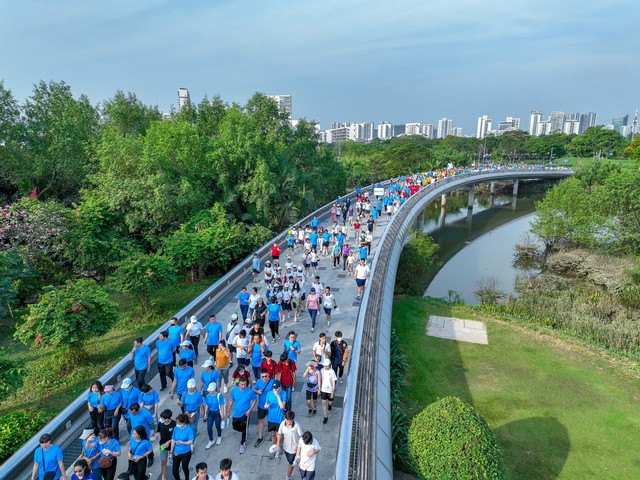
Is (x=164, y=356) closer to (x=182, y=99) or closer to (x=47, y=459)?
(x=47, y=459)

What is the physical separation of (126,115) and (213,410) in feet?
99.3

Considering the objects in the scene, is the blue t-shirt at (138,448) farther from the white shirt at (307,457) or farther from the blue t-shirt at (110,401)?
the white shirt at (307,457)

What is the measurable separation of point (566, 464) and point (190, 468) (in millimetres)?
8264

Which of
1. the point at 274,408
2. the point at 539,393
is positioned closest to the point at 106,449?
the point at 274,408

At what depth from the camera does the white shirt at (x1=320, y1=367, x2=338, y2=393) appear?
26.2 ft

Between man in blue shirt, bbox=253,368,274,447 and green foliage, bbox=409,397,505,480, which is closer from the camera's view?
green foliage, bbox=409,397,505,480

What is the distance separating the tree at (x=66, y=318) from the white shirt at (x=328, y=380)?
7.70m

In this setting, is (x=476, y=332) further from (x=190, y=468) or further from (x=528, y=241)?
(x=528, y=241)

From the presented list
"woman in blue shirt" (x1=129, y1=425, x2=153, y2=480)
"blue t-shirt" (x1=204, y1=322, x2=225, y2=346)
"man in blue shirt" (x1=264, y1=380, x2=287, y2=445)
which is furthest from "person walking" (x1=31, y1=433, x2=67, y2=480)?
"blue t-shirt" (x1=204, y1=322, x2=225, y2=346)

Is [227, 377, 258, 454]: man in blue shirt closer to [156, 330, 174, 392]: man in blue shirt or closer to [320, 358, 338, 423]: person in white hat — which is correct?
[320, 358, 338, 423]: person in white hat

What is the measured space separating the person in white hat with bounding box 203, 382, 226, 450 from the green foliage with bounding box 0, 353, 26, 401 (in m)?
5.15

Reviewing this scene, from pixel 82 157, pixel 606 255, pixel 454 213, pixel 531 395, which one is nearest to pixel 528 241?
pixel 606 255

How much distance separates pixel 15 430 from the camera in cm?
864

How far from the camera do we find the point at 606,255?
24.7m
